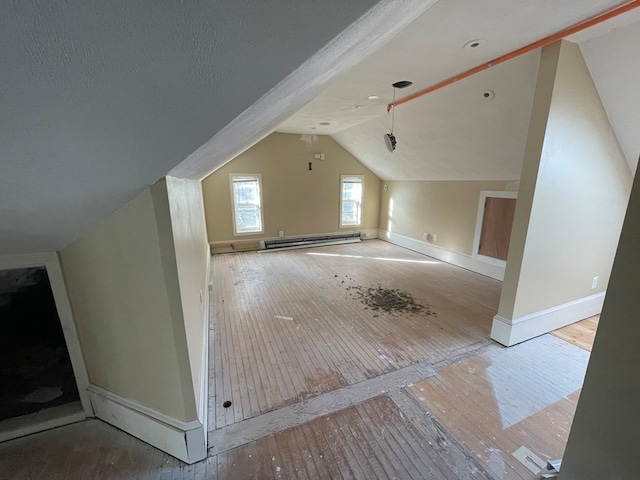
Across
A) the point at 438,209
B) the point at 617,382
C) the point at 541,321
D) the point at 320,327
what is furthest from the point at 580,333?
the point at 438,209

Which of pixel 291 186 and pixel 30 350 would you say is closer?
pixel 30 350

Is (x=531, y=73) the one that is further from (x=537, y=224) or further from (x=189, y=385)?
(x=189, y=385)

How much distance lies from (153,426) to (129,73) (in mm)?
1659

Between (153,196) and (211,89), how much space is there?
2.15ft

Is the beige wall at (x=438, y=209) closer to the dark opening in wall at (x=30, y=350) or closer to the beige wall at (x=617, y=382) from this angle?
the beige wall at (x=617, y=382)

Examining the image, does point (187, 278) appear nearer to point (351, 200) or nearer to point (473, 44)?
point (473, 44)

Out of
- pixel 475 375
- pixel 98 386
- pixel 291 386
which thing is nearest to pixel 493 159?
pixel 475 375

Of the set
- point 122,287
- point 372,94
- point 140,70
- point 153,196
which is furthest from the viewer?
point 372,94

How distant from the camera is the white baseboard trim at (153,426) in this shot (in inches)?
53.1

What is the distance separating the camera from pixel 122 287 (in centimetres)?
127

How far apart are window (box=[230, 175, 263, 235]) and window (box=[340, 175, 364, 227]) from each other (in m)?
1.86

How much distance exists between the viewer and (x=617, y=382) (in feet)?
2.95

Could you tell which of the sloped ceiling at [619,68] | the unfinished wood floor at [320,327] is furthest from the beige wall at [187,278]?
the sloped ceiling at [619,68]

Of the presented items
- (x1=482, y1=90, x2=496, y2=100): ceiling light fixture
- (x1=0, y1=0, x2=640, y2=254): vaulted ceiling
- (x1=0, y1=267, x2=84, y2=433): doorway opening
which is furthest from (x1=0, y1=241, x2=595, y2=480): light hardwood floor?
(x1=482, y1=90, x2=496, y2=100): ceiling light fixture
